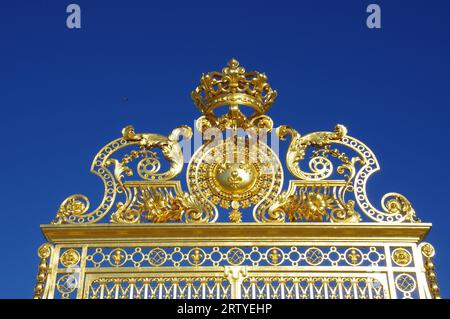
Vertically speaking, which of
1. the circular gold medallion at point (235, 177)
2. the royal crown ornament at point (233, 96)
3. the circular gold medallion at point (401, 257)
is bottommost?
the circular gold medallion at point (401, 257)

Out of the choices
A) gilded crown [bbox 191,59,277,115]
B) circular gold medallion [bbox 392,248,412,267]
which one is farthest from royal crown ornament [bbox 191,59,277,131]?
circular gold medallion [bbox 392,248,412,267]

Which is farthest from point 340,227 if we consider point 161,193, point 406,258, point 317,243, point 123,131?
point 123,131

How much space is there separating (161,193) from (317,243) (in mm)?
1313

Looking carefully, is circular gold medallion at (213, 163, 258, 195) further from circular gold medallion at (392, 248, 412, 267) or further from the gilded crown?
circular gold medallion at (392, 248, 412, 267)

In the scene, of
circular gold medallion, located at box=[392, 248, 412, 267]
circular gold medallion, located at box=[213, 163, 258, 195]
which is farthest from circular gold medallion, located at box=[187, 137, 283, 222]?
circular gold medallion, located at box=[392, 248, 412, 267]

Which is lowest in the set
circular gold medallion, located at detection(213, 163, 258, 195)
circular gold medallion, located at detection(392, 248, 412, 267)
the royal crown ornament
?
circular gold medallion, located at detection(392, 248, 412, 267)

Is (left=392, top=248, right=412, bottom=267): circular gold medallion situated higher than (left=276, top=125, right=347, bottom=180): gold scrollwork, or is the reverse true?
(left=276, top=125, right=347, bottom=180): gold scrollwork

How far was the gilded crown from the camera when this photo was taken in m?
4.96

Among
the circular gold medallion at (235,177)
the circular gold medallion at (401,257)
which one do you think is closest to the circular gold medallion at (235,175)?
the circular gold medallion at (235,177)

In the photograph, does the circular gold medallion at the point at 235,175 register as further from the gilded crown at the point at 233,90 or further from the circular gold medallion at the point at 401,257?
the circular gold medallion at the point at 401,257

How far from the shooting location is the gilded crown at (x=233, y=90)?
4957mm

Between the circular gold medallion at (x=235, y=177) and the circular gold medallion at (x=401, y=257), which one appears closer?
the circular gold medallion at (x=401, y=257)

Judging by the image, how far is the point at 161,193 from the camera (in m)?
4.70

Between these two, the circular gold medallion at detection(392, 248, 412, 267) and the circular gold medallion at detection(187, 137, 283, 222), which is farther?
the circular gold medallion at detection(187, 137, 283, 222)
